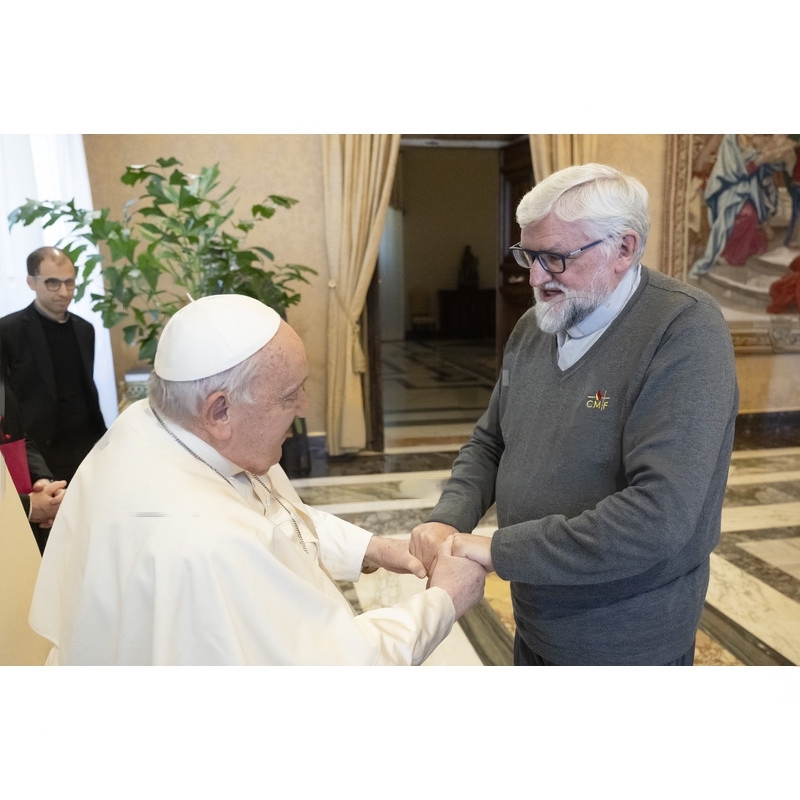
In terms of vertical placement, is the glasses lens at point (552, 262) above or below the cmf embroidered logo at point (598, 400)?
above

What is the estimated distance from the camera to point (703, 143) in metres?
6.24

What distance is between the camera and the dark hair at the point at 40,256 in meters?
3.14

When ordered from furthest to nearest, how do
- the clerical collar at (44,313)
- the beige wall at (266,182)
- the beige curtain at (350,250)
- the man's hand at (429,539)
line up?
1. the beige curtain at (350,250)
2. the beige wall at (266,182)
3. the clerical collar at (44,313)
4. the man's hand at (429,539)

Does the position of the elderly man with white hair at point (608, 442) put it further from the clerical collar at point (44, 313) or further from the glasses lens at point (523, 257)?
the clerical collar at point (44, 313)

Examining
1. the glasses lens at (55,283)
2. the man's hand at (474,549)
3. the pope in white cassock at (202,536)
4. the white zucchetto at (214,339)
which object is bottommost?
the man's hand at (474,549)

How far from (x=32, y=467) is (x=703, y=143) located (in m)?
5.97

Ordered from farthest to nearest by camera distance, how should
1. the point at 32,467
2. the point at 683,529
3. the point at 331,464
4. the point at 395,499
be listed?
the point at 331,464 → the point at 395,499 → the point at 32,467 → the point at 683,529

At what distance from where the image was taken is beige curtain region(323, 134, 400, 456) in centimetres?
569

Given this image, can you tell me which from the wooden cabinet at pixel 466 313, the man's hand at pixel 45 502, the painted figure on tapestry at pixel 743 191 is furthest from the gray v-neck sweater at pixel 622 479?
the wooden cabinet at pixel 466 313

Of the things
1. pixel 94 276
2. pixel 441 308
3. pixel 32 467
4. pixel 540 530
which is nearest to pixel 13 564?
pixel 32 467

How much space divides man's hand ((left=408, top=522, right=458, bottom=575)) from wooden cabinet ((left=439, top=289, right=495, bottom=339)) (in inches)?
475

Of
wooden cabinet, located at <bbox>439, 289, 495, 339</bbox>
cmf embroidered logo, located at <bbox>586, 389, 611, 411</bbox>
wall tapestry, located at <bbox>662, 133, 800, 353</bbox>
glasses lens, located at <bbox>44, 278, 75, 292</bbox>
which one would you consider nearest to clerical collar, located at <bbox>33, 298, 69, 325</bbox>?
glasses lens, located at <bbox>44, 278, 75, 292</bbox>

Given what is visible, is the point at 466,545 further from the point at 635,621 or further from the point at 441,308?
the point at 441,308

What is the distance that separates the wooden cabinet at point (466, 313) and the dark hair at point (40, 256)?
1098 centimetres
